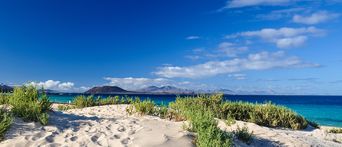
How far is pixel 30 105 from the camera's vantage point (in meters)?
12.0

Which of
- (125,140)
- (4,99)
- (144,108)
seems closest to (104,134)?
(125,140)

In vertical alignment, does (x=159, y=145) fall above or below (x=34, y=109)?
below

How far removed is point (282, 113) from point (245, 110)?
5.13 feet

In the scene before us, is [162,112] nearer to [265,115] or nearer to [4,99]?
[265,115]

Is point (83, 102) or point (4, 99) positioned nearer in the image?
point (4, 99)

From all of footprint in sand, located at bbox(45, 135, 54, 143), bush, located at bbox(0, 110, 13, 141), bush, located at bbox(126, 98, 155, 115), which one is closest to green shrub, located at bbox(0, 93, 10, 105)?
bush, located at bbox(0, 110, 13, 141)

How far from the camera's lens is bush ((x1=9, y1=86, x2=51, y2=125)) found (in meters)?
11.6

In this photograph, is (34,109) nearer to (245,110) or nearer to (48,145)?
(48,145)

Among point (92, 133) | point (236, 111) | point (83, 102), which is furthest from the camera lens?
point (83, 102)

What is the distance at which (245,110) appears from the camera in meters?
19.2

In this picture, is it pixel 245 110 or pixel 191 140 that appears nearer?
pixel 191 140

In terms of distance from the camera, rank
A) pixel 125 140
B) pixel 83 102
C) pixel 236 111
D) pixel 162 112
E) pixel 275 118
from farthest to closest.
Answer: pixel 83 102 → pixel 236 111 → pixel 275 118 → pixel 162 112 → pixel 125 140

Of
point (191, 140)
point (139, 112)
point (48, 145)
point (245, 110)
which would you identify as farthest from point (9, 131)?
point (245, 110)

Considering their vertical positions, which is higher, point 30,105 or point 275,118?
point 30,105
